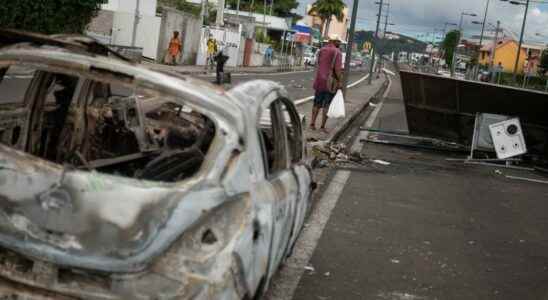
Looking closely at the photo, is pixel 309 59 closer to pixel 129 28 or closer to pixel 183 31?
pixel 183 31

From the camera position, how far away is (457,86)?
50.5 feet

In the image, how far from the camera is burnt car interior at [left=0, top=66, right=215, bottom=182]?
5.20 m

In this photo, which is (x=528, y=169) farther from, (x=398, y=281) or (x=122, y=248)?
(x=122, y=248)

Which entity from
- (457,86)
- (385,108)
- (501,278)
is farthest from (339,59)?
(385,108)

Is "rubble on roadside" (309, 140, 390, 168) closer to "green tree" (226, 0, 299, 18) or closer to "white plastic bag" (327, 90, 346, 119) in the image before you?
"white plastic bag" (327, 90, 346, 119)

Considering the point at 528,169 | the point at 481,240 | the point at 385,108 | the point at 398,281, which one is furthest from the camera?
the point at 385,108

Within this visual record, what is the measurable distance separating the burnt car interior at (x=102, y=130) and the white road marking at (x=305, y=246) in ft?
3.74

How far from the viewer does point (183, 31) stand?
134 ft

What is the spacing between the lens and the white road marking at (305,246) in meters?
5.93

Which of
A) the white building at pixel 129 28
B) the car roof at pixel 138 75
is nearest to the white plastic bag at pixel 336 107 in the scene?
the car roof at pixel 138 75

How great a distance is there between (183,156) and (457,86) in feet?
36.0

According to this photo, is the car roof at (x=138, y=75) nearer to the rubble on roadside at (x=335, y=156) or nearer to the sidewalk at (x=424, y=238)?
the sidewalk at (x=424, y=238)

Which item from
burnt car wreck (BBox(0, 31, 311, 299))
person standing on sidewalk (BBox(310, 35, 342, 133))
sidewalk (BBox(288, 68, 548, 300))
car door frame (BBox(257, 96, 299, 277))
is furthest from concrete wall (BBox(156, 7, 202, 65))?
burnt car wreck (BBox(0, 31, 311, 299))

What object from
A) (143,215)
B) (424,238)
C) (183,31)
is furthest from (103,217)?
(183,31)
